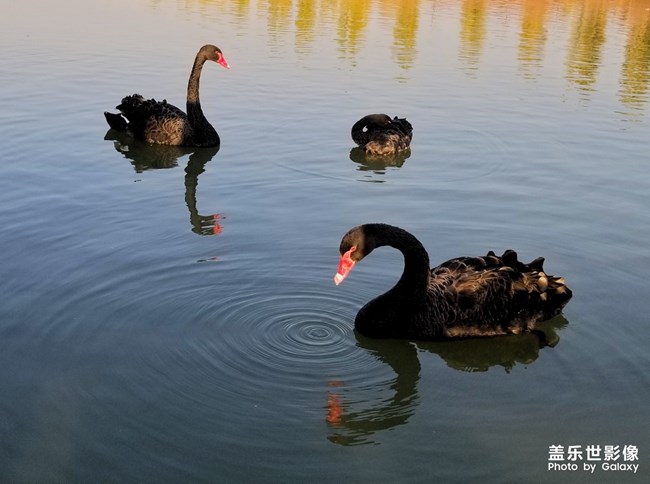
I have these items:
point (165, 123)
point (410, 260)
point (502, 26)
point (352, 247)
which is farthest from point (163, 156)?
point (502, 26)

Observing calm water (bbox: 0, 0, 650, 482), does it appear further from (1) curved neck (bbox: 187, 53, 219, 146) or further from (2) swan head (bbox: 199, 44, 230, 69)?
(2) swan head (bbox: 199, 44, 230, 69)

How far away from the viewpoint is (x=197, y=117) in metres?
11.1

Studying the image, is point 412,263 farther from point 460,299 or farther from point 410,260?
point 460,299

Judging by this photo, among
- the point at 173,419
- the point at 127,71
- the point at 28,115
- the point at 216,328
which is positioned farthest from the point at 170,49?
the point at 173,419

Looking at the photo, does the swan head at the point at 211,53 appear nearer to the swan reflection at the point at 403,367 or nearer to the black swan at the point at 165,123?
the black swan at the point at 165,123

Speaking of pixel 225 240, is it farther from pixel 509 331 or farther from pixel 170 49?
pixel 170 49

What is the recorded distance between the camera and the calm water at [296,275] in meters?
4.69

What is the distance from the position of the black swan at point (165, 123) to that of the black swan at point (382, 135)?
1679 millimetres

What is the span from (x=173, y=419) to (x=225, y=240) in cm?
284

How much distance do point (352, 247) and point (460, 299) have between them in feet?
3.12

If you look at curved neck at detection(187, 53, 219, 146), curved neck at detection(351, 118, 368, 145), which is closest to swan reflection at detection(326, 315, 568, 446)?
curved neck at detection(351, 118, 368, 145)

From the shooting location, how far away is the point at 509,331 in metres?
6.02

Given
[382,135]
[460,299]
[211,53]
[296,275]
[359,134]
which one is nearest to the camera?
[460,299]

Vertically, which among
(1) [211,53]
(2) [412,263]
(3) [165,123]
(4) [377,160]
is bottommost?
(4) [377,160]
